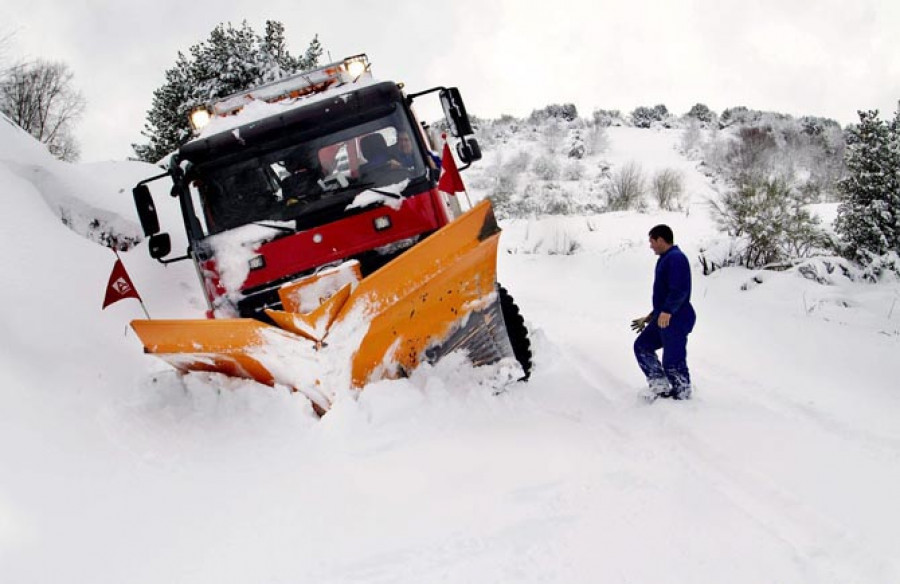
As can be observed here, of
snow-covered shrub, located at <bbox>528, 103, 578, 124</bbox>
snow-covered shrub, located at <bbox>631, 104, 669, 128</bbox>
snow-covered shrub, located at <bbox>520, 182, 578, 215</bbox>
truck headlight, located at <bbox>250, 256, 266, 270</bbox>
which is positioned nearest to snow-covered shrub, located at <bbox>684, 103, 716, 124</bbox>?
snow-covered shrub, located at <bbox>631, 104, 669, 128</bbox>

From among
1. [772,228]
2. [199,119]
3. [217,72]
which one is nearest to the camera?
[199,119]

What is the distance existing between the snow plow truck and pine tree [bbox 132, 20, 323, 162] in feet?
31.6

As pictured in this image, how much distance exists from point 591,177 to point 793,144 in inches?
330

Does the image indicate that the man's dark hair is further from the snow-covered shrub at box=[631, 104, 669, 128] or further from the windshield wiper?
the snow-covered shrub at box=[631, 104, 669, 128]

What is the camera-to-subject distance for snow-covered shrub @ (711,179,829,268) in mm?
7109

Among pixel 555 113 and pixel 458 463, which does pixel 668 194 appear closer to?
pixel 458 463

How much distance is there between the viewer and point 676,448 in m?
3.26

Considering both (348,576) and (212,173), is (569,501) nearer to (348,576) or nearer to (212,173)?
(348,576)

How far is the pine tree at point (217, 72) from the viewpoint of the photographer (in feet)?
44.8

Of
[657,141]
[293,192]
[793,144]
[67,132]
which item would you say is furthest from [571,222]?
[67,132]

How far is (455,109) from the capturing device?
15.2 feet

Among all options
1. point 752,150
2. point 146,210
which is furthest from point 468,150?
point 752,150

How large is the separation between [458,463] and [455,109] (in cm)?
276

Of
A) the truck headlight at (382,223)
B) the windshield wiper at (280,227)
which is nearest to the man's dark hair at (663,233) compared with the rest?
the truck headlight at (382,223)
